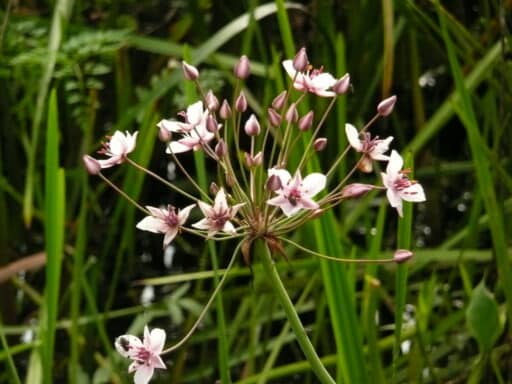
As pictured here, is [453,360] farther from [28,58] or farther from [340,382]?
[28,58]

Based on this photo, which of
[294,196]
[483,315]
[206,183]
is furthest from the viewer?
[206,183]

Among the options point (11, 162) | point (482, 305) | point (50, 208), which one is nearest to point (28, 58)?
point (11, 162)

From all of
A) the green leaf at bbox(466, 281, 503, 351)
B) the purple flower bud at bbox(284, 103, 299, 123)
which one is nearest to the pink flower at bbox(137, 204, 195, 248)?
the purple flower bud at bbox(284, 103, 299, 123)

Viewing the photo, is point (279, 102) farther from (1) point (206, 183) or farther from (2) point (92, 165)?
(1) point (206, 183)

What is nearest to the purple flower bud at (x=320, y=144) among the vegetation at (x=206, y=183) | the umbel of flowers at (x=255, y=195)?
the umbel of flowers at (x=255, y=195)

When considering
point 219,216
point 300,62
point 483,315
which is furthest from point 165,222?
point 483,315

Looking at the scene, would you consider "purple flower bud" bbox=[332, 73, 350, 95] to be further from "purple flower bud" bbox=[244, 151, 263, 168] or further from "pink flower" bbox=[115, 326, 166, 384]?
"pink flower" bbox=[115, 326, 166, 384]
